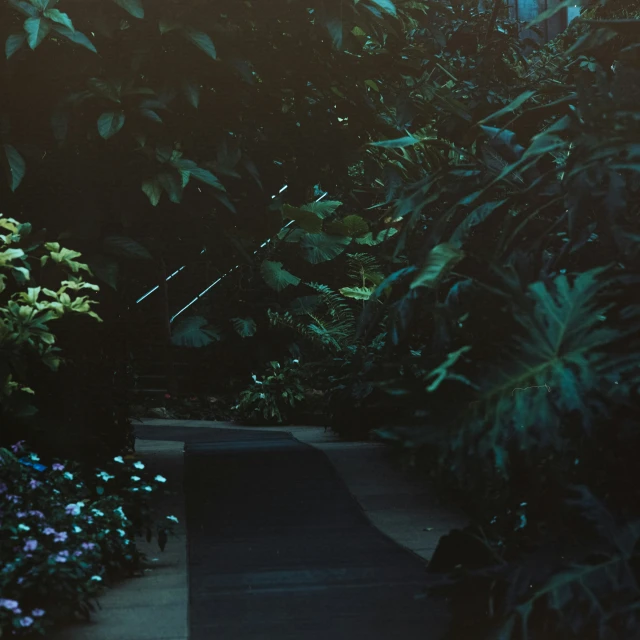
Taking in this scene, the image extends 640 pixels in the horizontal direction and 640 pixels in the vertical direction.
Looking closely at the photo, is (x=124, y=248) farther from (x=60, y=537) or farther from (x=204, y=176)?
(x=60, y=537)

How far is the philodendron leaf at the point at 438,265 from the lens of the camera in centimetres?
400

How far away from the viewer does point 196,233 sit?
7.36m

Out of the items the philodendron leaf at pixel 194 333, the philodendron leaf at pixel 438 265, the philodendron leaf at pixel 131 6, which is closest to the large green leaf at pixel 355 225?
the philodendron leaf at pixel 194 333

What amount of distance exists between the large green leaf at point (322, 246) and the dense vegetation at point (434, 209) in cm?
350

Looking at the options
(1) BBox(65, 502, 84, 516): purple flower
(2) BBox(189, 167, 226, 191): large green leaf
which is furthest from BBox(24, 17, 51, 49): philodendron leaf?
(1) BBox(65, 502, 84, 516): purple flower

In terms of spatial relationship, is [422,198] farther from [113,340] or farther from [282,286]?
[282,286]

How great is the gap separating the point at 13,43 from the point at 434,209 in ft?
11.6

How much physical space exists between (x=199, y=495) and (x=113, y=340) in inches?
49.1

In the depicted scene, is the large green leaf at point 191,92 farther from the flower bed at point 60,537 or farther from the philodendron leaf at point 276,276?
the philodendron leaf at point 276,276

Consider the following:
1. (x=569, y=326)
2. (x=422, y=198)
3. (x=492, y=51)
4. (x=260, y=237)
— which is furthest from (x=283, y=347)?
(x=569, y=326)

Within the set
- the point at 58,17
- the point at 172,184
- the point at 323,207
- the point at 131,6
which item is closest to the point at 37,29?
the point at 58,17

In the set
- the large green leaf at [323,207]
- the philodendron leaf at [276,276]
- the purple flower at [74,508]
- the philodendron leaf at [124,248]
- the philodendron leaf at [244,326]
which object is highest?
the large green leaf at [323,207]

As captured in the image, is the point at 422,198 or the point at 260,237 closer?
the point at 422,198

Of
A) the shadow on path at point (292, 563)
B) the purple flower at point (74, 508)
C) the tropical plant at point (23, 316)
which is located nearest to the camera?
the shadow on path at point (292, 563)
